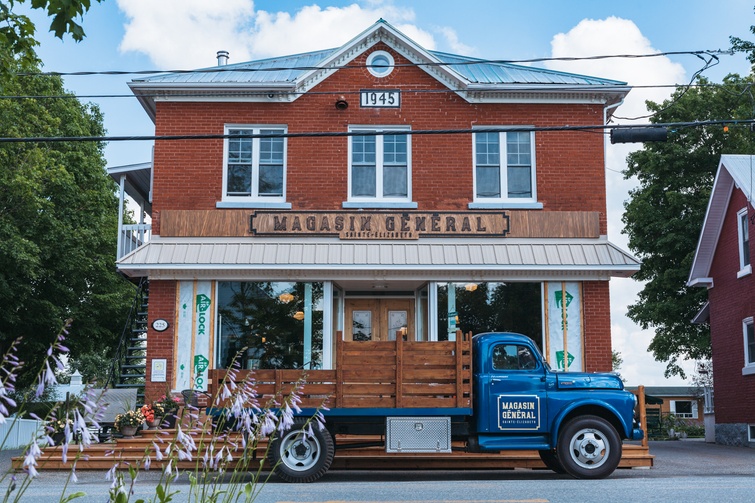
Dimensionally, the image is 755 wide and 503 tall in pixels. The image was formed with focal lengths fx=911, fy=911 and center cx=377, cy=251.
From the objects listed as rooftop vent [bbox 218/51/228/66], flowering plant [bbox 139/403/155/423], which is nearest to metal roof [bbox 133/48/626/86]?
rooftop vent [bbox 218/51/228/66]

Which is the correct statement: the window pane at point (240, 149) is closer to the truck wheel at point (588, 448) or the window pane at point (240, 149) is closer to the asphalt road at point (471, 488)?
the asphalt road at point (471, 488)

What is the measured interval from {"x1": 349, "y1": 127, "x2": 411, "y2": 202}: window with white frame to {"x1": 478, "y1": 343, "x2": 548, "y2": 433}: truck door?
644cm

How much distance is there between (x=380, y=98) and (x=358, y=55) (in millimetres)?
1043

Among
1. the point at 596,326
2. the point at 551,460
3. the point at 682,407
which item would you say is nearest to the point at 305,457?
the point at 551,460

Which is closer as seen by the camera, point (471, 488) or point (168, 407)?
point (471, 488)

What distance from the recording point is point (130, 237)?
2023 centimetres

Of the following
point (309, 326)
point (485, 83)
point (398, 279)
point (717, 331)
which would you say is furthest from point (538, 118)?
point (717, 331)

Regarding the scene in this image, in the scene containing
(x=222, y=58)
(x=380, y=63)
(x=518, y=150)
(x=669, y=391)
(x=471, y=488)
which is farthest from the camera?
(x=669, y=391)

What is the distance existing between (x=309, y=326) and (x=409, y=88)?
5525 millimetres

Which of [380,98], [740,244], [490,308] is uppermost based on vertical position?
[380,98]

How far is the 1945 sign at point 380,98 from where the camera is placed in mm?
19438

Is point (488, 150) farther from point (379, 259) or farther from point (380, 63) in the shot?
point (379, 259)

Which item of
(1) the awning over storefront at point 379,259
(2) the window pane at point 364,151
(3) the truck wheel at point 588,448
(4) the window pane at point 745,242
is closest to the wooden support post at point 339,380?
(3) the truck wheel at point 588,448

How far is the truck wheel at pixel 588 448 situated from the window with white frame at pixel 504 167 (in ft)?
23.0
